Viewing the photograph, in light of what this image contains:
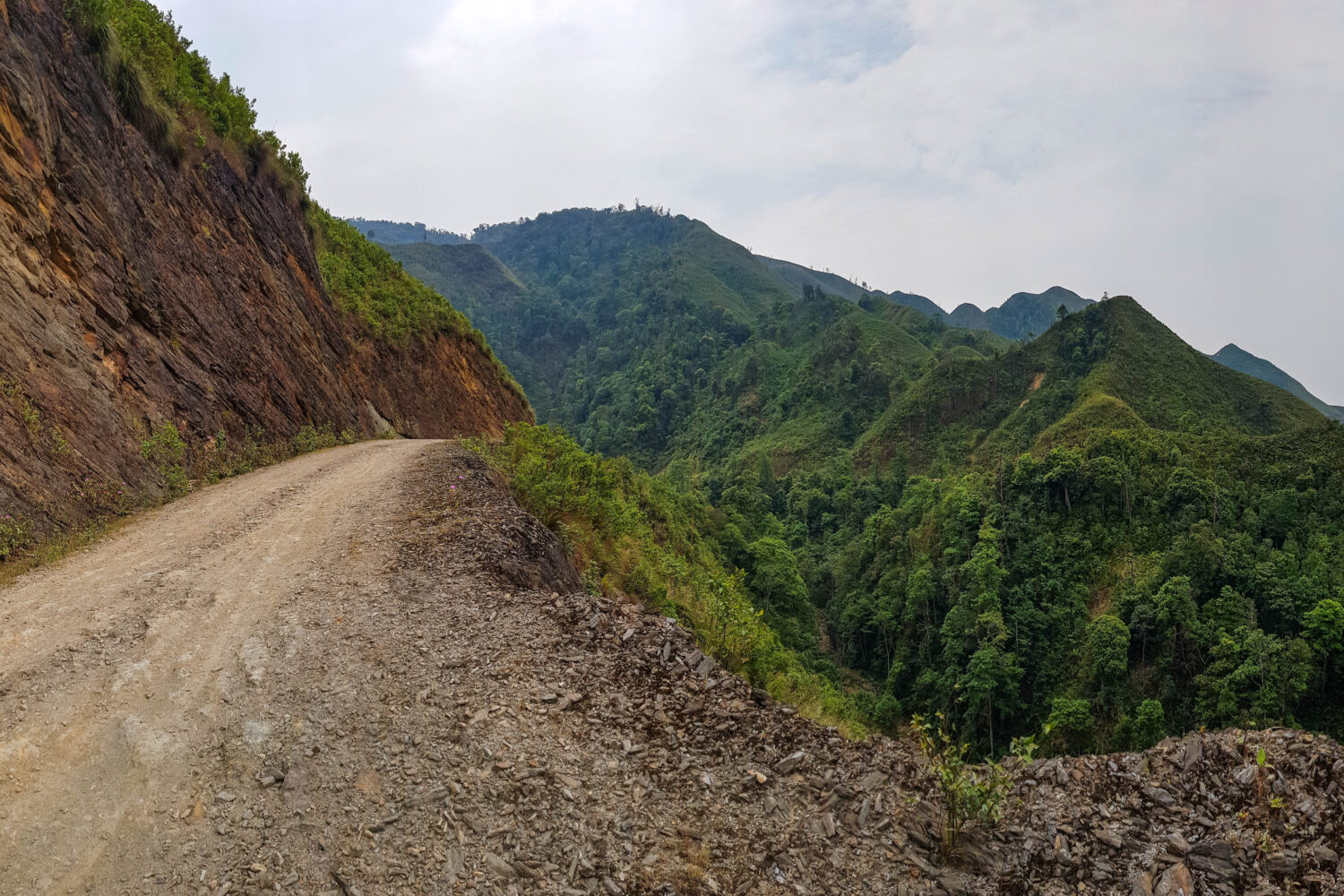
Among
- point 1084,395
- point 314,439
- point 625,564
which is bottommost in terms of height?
point 625,564

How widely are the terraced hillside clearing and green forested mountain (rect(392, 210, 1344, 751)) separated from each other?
29.9 ft

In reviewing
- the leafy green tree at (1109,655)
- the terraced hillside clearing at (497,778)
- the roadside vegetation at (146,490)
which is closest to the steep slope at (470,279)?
the leafy green tree at (1109,655)

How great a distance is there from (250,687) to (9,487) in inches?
175

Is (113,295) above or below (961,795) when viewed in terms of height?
above

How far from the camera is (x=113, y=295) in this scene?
31.6 ft

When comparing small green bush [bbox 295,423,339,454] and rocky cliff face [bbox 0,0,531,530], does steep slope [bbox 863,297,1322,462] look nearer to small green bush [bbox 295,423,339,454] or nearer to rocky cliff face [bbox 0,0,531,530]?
small green bush [bbox 295,423,339,454]

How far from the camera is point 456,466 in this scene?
1006 centimetres

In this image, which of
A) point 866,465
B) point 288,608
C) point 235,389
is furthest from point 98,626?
point 866,465

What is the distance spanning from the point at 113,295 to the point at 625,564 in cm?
865

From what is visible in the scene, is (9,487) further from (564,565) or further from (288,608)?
(564,565)

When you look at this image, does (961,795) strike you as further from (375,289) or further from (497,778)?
(375,289)

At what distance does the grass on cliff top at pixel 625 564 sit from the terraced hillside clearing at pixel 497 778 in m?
1.21

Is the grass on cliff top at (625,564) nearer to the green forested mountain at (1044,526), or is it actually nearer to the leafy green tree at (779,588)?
the green forested mountain at (1044,526)

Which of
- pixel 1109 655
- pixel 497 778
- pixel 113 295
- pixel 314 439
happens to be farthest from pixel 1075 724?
pixel 113 295
